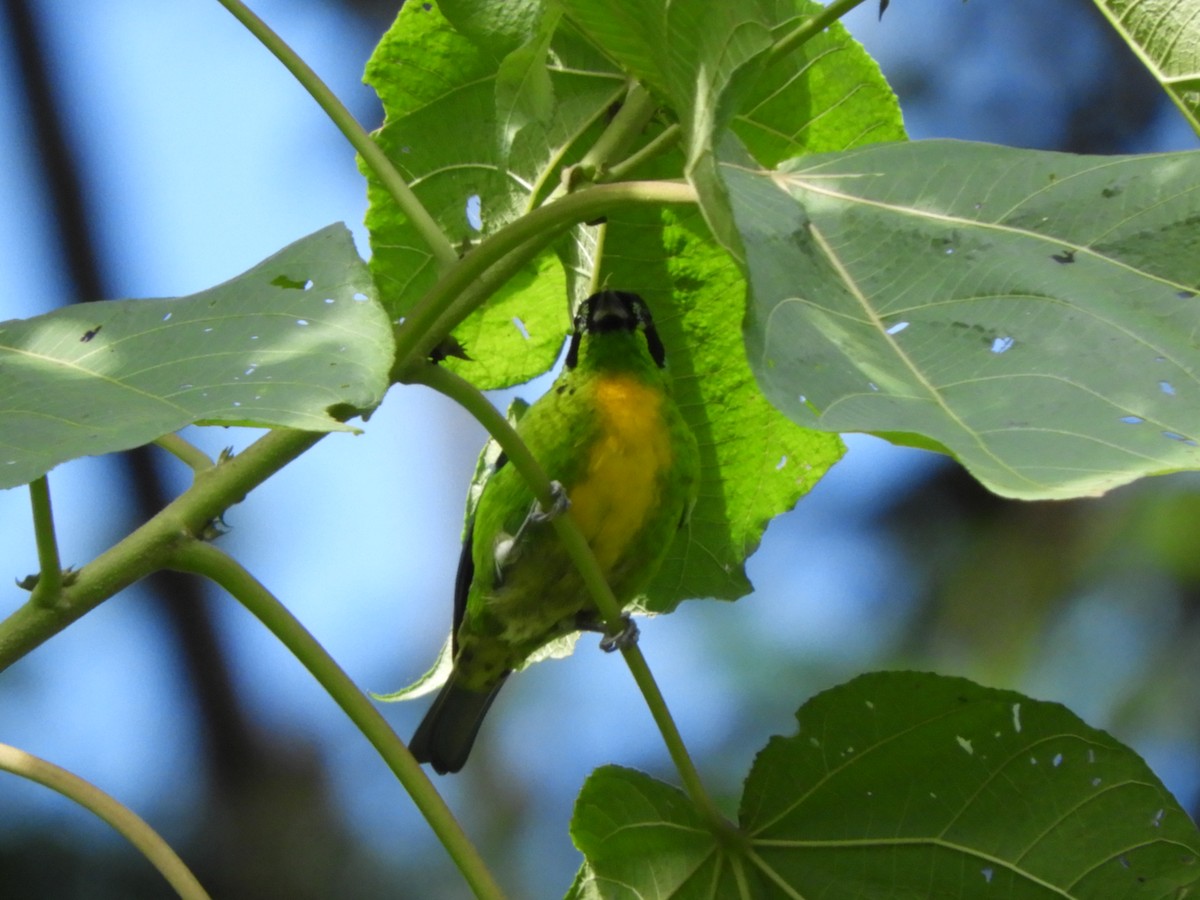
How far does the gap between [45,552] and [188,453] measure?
0.22 meters

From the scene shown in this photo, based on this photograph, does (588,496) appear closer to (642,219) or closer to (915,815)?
(642,219)

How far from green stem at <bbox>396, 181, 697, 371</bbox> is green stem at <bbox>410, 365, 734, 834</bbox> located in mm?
35

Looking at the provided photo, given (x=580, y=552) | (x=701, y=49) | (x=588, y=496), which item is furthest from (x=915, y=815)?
(x=701, y=49)

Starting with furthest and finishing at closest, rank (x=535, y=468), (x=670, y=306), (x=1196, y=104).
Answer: (x=670, y=306) → (x=1196, y=104) → (x=535, y=468)

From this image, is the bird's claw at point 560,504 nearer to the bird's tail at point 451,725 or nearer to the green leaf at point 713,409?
the green leaf at point 713,409

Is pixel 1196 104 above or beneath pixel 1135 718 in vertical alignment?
above

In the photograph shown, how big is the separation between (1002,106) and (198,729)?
377 centimetres

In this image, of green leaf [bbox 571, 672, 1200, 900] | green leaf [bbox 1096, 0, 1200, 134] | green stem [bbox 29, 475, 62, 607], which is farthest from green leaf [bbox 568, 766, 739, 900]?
green leaf [bbox 1096, 0, 1200, 134]

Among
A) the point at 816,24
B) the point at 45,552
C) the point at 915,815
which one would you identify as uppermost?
the point at 816,24

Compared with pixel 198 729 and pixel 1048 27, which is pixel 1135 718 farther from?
pixel 198 729

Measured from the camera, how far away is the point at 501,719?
16.4 feet

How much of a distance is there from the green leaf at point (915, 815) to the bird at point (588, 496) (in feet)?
1.68

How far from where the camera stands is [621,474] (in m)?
2.12

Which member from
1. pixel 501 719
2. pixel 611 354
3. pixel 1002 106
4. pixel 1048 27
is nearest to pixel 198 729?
pixel 501 719
